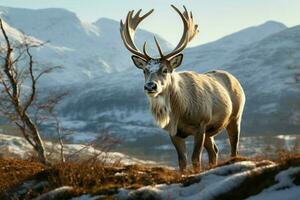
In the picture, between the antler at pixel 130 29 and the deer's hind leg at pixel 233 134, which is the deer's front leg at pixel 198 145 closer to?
the antler at pixel 130 29

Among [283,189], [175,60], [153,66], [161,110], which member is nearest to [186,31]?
[175,60]

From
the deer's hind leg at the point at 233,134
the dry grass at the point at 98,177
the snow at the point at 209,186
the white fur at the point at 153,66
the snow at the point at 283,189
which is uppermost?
the white fur at the point at 153,66

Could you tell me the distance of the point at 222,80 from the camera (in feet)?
62.8

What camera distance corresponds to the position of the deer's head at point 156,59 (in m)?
15.2

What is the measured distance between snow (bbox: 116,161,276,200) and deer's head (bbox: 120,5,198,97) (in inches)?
198

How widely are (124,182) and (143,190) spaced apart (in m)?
1.60

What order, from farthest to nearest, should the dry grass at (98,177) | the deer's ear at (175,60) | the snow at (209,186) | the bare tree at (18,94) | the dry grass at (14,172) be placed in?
the bare tree at (18,94) < the deer's ear at (175,60) < the dry grass at (14,172) < the dry grass at (98,177) < the snow at (209,186)

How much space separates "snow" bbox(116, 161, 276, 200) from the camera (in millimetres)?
9109

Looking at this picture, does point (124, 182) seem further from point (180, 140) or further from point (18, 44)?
point (18, 44)

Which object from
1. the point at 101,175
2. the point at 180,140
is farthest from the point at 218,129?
the point at 101,175

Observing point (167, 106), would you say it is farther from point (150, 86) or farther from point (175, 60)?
point (175, 60)

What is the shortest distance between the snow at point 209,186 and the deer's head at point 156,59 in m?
5.02

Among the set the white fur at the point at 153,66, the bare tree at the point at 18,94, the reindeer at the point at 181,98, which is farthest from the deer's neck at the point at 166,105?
the bare tree at the point at 18,94

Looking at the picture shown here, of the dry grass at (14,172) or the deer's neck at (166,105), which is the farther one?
the deer's neck at (166,105)
